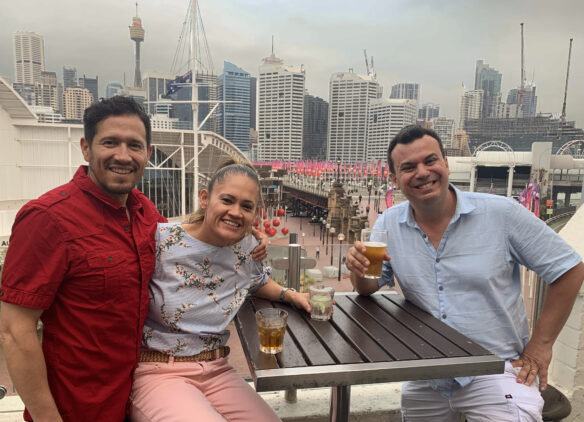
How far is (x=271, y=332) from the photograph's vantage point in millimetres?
1429

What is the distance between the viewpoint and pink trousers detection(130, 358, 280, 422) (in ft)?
4.81

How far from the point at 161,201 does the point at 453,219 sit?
1510 inches

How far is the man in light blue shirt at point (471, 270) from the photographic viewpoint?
6.08 ft

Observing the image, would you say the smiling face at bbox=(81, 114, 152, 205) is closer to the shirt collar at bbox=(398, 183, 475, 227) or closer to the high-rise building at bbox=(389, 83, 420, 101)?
the shirt collar at bbox=(398, 183, 475, 227)

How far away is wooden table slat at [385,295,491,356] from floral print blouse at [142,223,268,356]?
2.70 feet

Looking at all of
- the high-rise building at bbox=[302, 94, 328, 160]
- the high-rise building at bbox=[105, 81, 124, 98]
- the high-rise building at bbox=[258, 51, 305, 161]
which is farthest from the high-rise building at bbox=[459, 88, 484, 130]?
the high-rise building at bbox=[105, 81, 124, 98]

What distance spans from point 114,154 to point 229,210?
1.64ft

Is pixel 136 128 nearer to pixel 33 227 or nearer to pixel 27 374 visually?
pixel 33 227

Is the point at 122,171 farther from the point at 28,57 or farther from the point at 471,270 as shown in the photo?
the point at 28,57

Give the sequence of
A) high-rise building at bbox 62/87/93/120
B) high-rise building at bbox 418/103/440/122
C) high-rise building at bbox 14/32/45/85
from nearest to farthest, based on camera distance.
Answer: high-rise building at bbox 62/87/93/120, high-rise building at bbox 14/32/45/85, high-rise building at bbox 418/103/440/122

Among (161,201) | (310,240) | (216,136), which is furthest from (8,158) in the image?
(310,240)

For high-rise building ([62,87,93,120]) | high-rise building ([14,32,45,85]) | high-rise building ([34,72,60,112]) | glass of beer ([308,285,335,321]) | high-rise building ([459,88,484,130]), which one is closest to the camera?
glass of beer ([308,285,335,321])

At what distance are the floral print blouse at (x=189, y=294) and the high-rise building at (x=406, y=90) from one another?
490ft

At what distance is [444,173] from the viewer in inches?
80.0
